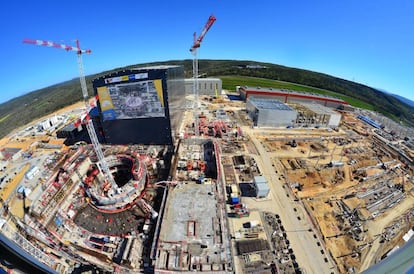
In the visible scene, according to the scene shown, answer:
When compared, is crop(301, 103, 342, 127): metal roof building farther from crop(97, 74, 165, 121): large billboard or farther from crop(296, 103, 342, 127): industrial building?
crop(97, 74, 165, 121): large billboard

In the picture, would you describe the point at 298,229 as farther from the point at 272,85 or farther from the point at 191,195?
the point at 272,85

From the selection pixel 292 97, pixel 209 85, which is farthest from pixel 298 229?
pixel 209 85

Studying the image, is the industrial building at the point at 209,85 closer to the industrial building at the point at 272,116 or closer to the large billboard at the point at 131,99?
the industrial building at the point at 272,116

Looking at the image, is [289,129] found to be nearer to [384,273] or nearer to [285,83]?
[384,273]

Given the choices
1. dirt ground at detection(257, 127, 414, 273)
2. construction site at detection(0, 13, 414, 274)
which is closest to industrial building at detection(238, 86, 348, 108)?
dirt ground at detection(257, 127, 414, 273)

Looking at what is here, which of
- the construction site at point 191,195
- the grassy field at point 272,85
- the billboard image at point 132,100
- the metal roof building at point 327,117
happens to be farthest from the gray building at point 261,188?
the grassy field at point 272,85
